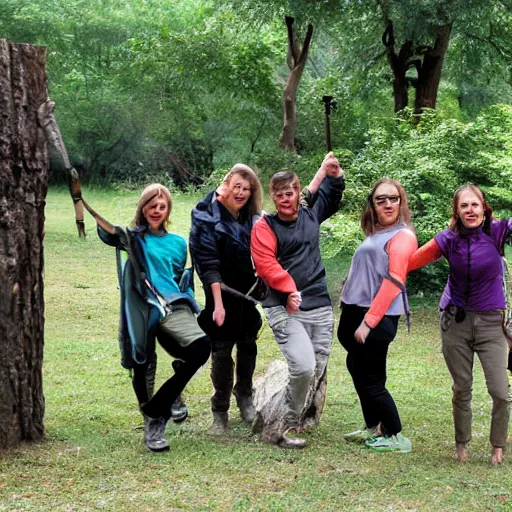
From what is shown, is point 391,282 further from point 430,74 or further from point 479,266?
point 430,74

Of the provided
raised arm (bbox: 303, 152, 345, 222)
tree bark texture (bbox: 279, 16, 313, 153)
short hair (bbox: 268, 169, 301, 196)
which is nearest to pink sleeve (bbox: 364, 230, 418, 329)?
raised arm (bbox: 303, 152, 345, 222)

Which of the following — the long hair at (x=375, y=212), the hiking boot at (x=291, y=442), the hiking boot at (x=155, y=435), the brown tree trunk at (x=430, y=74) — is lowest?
the hiking boot at (x=291, y=442)

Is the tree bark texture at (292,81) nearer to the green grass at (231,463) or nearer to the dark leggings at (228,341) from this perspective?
the green grass at (231,463)

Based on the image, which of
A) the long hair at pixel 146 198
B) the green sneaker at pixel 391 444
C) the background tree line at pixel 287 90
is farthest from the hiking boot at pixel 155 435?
the background tree line at pixel 287 90

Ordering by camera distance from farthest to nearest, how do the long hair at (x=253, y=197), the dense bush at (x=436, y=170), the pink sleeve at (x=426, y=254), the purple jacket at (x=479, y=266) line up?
the dense bush at (x=436, y=170), the long hair at (x=253, y=197), the pink sleeve at (x=426, y=254), the purple jacket at (x=479, y=266)

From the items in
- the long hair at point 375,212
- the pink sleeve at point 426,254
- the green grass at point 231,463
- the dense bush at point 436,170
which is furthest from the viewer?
the dense bush at point 436,170

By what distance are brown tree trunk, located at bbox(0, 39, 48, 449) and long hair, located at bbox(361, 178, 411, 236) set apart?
2.13 metres

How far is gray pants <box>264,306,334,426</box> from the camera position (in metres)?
5.51

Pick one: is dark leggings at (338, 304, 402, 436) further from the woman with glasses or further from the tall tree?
the tall tree

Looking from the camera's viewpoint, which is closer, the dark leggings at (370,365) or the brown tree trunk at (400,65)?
the dark leggings at (370,365)

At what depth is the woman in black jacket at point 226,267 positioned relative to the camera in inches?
227

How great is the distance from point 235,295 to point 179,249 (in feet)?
1.64

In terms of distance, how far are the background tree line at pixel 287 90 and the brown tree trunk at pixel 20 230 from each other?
22.1 ft

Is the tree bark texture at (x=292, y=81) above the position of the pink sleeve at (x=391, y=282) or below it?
above
